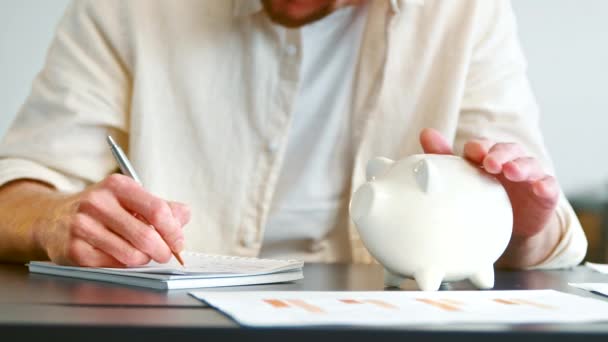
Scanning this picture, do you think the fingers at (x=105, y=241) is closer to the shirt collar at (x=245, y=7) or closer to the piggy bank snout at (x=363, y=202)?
the piggy bank snout at (x=363, y=202)

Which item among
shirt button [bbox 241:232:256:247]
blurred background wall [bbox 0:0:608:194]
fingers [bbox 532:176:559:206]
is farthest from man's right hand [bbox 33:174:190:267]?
blurred background wall [bbox 0:0:608:194]

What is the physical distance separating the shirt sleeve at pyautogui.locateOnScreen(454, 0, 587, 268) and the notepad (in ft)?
2.12

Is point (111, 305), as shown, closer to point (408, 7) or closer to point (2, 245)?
point (2, 245)

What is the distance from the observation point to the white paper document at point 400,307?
52 cm

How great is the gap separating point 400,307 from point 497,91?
93cm

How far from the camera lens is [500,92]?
1.44 meters

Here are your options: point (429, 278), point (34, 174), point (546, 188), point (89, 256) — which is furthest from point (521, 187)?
point (34, 174)

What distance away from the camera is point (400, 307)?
1.92 feet

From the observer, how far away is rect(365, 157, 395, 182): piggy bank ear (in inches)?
31.3

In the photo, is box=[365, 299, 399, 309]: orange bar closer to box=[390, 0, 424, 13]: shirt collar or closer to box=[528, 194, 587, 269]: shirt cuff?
box=[528, 194, 587, 269]: shirt cuff

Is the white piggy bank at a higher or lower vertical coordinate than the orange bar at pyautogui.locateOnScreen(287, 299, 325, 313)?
higher

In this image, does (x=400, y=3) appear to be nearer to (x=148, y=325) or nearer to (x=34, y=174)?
(x=34, y=174)

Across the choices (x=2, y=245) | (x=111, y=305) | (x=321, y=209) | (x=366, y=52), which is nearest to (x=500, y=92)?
(x=366, y=52)

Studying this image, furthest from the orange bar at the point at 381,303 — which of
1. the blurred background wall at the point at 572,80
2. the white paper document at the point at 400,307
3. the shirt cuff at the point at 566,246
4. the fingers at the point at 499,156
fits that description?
the blurred background wall at the point at 572,80
